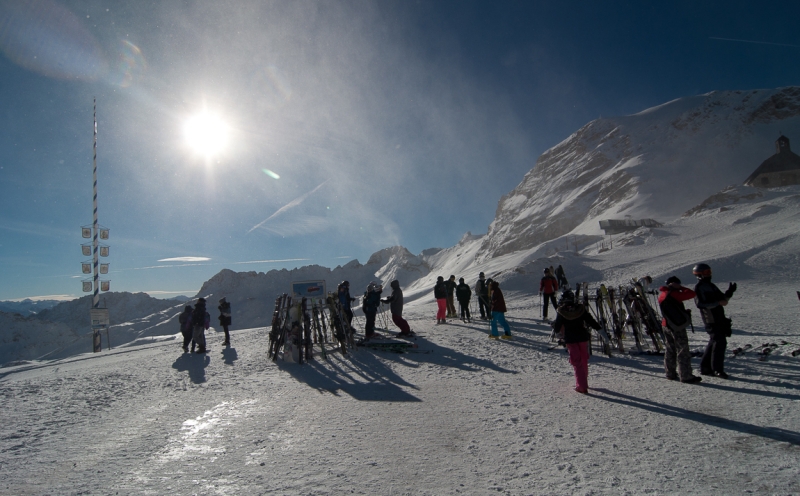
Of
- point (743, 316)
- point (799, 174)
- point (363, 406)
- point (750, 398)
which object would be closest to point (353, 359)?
point (363, 406)

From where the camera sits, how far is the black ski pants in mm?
6242

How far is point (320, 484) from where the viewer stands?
3537 millimetres

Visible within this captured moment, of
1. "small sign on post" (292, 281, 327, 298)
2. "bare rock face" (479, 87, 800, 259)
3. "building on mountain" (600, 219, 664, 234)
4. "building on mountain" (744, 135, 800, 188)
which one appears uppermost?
"bare rock face" (479, 87, 800, 259)

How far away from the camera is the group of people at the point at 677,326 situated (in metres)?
6.07

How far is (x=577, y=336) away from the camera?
19.9 ft

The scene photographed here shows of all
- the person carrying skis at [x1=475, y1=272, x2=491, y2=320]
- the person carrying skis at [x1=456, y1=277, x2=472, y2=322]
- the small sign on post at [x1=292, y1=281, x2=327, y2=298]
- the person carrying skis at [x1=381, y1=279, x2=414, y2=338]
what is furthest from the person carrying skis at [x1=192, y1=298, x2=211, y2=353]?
the person carrying skis at [x1=475, y1=272, x2=491, y2=320]

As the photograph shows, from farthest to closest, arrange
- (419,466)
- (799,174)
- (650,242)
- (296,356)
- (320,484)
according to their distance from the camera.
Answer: (799,174) < (650,242) < (296,356) < (419,466) < (320,484)

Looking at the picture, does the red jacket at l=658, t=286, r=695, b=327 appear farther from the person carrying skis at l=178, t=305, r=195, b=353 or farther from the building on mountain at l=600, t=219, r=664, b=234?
the building on mountain at l=600, t=219, r=664, b=234

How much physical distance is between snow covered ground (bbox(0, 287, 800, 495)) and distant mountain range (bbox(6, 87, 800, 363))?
28.7 m

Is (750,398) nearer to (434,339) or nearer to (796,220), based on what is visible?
(434,339)

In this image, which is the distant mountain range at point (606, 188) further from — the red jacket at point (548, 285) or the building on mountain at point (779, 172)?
the red jacket at point (548, 285)

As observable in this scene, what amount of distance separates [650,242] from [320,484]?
1330 inches

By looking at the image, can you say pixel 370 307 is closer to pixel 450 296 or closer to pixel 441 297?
pixel 441 297

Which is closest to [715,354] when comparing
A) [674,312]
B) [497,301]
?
[674,312]
